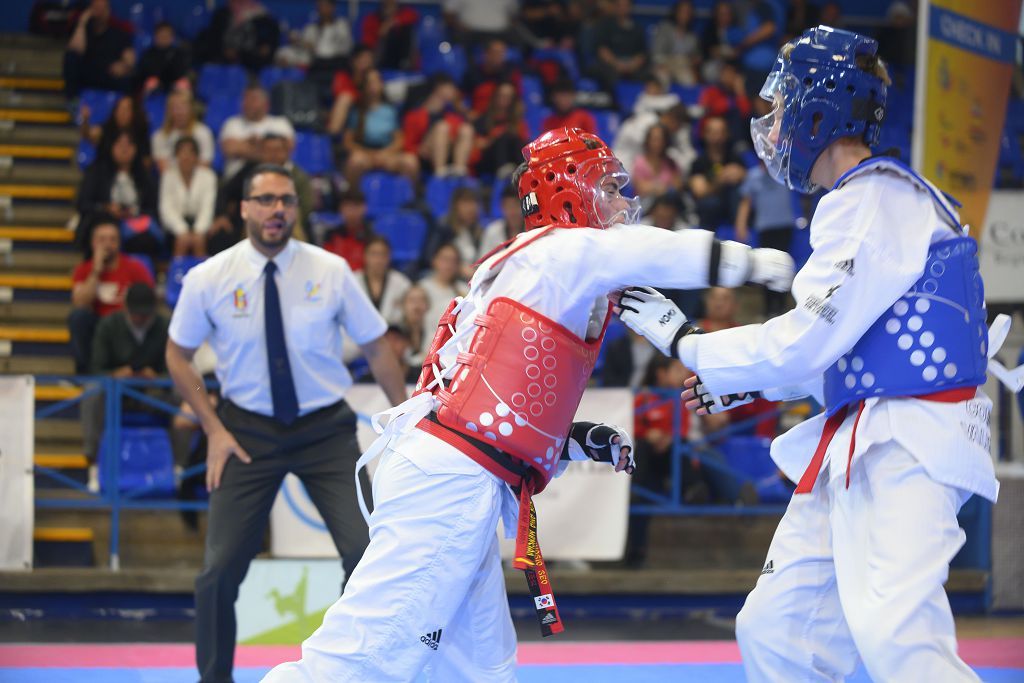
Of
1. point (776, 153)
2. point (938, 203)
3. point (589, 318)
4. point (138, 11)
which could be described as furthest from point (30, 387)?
point (138, 11)

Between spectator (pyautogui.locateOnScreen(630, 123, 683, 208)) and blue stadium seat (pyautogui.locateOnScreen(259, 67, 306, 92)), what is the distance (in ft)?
12.5

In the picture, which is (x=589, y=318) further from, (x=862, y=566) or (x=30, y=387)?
(x=30, y=387)

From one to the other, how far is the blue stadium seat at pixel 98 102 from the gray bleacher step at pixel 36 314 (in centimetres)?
248

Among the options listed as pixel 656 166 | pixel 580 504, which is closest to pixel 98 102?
pixel 656 166

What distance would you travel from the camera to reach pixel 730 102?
12805mm

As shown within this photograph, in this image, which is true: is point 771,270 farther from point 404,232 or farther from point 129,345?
point 404,232

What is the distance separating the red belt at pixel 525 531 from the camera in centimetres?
352

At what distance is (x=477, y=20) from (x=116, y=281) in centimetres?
606

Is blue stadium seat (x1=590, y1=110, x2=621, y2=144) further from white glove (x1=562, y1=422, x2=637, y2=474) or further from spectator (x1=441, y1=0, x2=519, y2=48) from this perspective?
white glove (x1=562, y1=422, x2=637, y2=474)

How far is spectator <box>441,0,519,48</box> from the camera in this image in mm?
13312

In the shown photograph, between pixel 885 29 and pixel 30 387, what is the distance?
475 inches

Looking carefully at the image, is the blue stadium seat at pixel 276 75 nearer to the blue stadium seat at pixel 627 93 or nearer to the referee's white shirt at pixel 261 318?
the blue stadium seat at pixel 627 93

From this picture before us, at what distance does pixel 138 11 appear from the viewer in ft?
44.7

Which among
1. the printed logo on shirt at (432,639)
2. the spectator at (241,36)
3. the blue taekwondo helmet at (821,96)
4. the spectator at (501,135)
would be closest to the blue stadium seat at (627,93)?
the spectator at (501,135)
